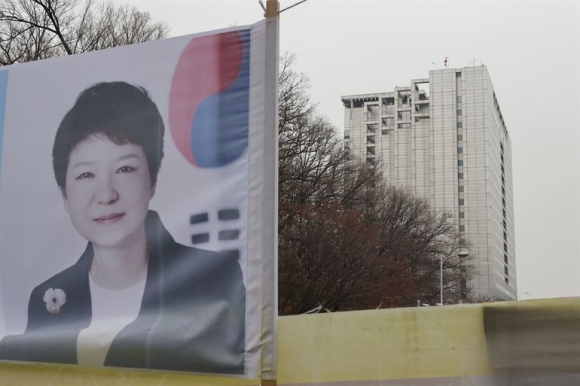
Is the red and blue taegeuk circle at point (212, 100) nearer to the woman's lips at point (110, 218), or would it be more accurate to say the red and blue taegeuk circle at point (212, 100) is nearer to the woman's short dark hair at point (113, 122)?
the woman's short dark hair at point (113, 122)

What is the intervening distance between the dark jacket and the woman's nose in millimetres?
276

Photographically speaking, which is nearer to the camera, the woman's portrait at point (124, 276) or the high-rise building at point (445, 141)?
the woman's portrait at point (124, 276)

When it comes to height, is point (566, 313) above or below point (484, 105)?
below

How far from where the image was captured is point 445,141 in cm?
11656

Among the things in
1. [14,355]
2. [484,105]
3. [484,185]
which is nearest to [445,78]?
[484,105]

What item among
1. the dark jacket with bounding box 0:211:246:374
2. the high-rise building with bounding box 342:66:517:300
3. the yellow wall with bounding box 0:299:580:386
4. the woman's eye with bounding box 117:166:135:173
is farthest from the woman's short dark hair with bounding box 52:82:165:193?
the high-rise building with bounding box 342:66:517:300

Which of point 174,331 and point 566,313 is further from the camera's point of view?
point 174,331

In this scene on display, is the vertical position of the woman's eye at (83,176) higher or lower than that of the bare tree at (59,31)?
lower

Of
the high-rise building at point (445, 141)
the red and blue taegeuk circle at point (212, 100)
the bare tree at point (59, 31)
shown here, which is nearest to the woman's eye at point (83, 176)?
the red and blue taegeuk circle at point (212, 100)

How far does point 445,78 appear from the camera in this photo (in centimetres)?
11738

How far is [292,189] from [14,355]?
32.0 meters

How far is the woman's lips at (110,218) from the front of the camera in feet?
14.4

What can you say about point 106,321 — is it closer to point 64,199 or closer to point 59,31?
point 64,199

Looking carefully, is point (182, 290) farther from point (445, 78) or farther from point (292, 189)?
point (445, 78)
